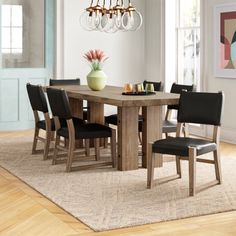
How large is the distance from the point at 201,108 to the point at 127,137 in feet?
2.94

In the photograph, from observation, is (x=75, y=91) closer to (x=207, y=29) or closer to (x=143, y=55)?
(x=207, y=29)

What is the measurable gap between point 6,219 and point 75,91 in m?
2.44

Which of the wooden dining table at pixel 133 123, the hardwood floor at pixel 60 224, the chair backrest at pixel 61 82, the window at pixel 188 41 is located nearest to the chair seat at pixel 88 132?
the wooden dining table at pixel 133 123

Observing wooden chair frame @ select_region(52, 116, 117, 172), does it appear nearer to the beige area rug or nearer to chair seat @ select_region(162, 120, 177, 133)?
the beige area rug

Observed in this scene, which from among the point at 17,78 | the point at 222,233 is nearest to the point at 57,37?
the point at 17,78

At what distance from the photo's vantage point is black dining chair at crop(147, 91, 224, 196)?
4668 mm

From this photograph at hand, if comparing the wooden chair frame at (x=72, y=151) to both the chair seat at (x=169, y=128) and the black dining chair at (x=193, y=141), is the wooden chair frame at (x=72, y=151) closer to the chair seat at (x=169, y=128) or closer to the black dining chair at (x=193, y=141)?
the chair seat at (x=169, y=128)

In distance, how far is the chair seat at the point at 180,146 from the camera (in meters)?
4.68

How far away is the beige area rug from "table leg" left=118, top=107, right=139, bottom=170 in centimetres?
12

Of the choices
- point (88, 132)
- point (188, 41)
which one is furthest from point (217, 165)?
point (188, 41)

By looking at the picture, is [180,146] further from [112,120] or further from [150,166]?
[112,120]

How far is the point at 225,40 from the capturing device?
7562mm

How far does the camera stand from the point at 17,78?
8648 millimetres

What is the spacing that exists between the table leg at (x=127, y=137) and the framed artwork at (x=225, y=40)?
2345 mm
